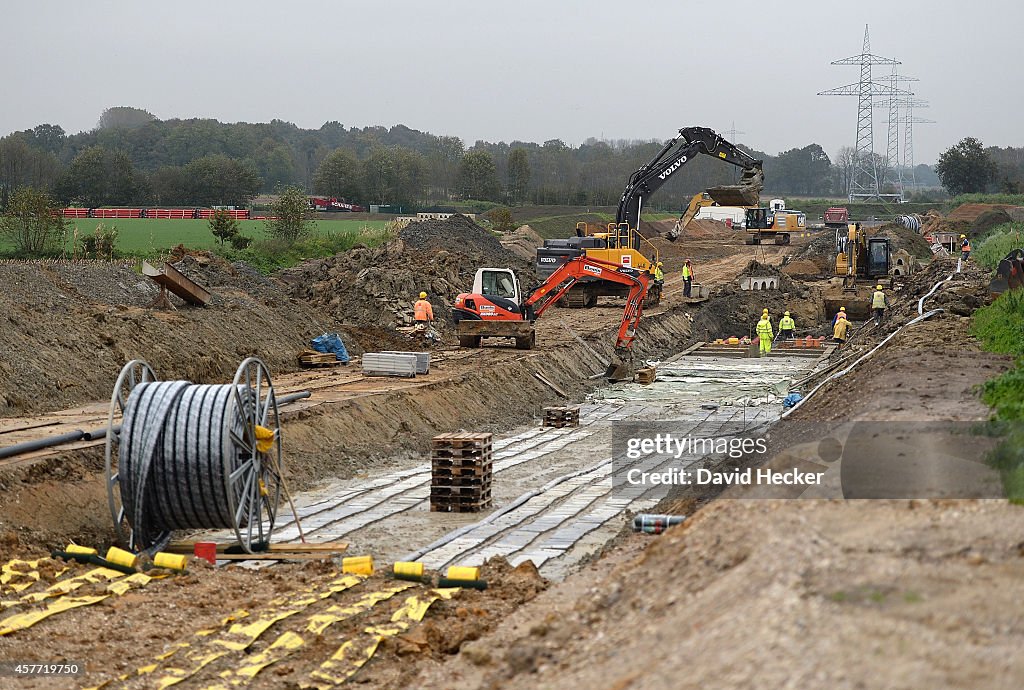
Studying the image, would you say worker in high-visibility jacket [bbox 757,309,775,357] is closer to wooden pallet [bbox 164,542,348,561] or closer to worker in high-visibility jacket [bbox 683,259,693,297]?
worker in high-visibility jacket [bbox 683,259,693,297]

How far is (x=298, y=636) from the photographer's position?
9164mm

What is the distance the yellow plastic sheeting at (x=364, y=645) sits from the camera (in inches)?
330

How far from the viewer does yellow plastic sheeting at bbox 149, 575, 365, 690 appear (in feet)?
27.5

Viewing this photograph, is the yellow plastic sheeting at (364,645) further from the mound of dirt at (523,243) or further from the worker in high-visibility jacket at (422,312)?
the mound of dirt at (523,243)

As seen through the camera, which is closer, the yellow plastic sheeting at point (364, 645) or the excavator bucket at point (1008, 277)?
the yellow plastic sheeting at point (364, 645)

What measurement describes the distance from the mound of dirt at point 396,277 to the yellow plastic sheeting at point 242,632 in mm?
20444

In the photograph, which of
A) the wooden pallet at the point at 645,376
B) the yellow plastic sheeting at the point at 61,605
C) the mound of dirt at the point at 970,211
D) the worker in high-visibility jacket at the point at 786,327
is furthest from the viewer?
the mound of dirt at the point at 970,211

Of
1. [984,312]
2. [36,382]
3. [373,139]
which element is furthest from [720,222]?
[373,139]

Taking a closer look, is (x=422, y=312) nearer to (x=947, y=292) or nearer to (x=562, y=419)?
(x=562, y=419)

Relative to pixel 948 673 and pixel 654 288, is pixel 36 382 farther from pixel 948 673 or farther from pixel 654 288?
pixel 654 288

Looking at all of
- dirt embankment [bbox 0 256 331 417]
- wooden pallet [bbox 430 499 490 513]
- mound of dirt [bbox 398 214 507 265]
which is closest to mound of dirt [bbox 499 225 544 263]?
mound of dirt [bbox 398 214 507 265]
